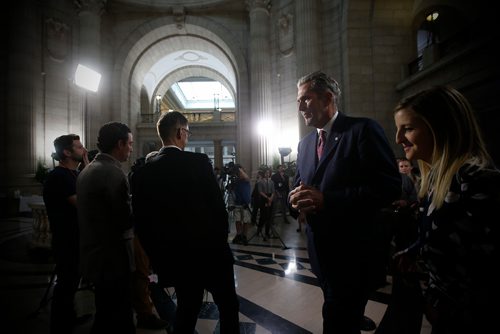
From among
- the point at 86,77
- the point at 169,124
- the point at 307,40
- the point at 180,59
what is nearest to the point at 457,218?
the point at 169,124

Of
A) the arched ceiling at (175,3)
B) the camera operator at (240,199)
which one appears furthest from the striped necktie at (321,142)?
the arched ceiling at (175,3)

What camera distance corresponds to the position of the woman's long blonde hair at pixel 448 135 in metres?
0.93

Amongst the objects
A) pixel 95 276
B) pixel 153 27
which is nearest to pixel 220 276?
pixel 95 276

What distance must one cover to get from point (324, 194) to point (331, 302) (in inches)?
22.5

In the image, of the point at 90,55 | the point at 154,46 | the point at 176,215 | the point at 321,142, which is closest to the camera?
the point at 176,215

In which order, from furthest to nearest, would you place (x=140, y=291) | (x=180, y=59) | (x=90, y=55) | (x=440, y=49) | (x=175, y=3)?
(x=180, y=59) → (x=175, y=3) → (x=90, y=55) → (x=440, y=49) → (x=140, y=291)

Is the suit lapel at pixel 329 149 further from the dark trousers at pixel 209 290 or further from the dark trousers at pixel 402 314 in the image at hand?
the dark trousers at pixel 402 314

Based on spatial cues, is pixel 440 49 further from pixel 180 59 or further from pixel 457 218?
pixel 180 59

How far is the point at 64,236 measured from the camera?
217cm

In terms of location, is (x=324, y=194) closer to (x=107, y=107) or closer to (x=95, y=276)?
(x=95, y=276)

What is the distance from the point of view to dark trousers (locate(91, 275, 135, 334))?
1536mm

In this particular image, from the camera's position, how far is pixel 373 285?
4.10ft

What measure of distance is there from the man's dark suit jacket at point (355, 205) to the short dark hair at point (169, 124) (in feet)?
Result: 3.24

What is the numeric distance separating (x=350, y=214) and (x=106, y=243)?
4.75 feet
